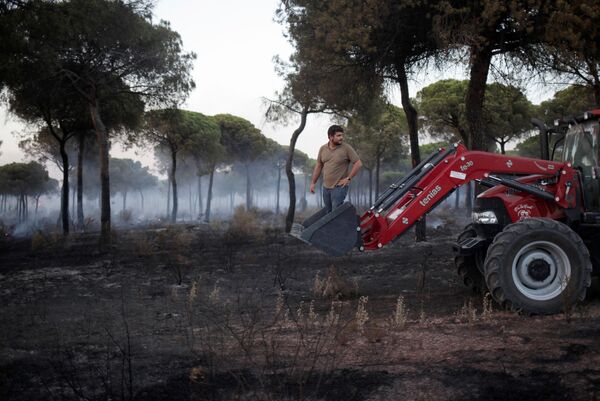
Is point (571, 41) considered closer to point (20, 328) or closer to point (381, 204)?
point (381, 204)

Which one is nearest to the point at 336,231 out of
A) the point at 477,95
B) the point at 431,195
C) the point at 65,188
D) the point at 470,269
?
the point at 431,195

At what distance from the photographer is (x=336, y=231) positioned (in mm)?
6715

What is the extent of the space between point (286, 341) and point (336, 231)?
5.78 ft

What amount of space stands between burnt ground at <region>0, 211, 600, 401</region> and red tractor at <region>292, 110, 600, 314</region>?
42 centimetres

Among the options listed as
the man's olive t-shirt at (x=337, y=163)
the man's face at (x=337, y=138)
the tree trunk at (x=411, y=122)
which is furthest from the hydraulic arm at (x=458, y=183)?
the tree trunk at (x=411, y=122)

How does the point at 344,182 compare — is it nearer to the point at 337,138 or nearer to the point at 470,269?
the point at 337,138

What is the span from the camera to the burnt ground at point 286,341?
3.90 m

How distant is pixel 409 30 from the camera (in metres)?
13.5

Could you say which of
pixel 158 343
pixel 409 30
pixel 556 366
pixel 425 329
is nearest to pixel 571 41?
pixel 409 30

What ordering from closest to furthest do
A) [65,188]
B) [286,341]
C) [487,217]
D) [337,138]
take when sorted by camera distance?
1. [286,341]
2. [487,217]
3. [337,138]
4. [65,188]

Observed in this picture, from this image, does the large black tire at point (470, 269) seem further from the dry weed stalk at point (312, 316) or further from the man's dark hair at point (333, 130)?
the dry weed stalk at point (312, 316)

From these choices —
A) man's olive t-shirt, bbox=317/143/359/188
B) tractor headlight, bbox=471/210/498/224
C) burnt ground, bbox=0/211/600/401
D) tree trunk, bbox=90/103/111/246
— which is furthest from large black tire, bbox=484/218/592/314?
tree trunk, bbox=90/103/111/246

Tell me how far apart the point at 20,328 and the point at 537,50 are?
12.7 metres

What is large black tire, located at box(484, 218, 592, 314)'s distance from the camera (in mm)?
6090
